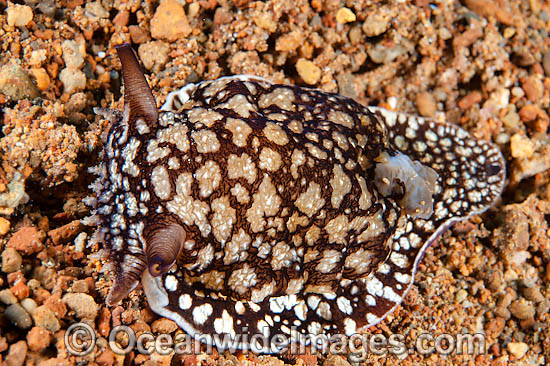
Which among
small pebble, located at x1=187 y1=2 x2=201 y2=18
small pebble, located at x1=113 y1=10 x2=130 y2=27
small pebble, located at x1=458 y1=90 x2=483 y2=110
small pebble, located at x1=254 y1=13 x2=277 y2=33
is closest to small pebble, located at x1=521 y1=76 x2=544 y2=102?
small pebble, located at x1=458 y1=90 x2=483 y2=110

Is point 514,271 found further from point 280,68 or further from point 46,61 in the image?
point 46,61

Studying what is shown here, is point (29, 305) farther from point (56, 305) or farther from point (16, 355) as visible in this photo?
point (16, 355)

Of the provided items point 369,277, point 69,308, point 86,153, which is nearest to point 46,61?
point 86,153

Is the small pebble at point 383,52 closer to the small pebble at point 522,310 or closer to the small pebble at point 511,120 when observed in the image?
the small pebble at point 511,120

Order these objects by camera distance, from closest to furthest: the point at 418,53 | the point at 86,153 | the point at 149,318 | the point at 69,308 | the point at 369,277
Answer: the point at 69,308 → the point at 149,318 → the point at 86,153 → the point at 369,277 → the point at 418,53

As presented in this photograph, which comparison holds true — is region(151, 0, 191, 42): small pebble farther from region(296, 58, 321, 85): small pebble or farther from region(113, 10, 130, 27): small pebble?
region(296, 58, 321, 85): small pebble

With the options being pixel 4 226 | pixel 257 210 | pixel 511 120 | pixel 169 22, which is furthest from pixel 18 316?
pixel 511 120

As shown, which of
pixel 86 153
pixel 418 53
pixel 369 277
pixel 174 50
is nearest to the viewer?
pixel 86 153
